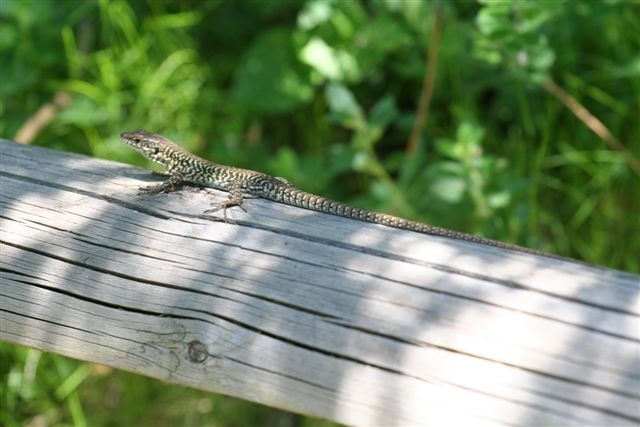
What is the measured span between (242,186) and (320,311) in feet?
3.84

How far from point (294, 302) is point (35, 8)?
3.81 meters

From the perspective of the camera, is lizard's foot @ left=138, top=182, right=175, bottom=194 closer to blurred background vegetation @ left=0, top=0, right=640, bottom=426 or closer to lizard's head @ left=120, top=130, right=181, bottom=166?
lizard's head @ left=120, top=130, right=181, bottom=166

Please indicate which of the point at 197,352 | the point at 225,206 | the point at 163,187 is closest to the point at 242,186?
the point at 163,187

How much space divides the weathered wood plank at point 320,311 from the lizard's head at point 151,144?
126 cm

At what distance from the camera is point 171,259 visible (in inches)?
101

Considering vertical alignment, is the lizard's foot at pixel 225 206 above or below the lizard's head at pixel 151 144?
above

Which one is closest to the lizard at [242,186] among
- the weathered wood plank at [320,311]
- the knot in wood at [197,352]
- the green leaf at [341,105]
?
the weathered wood plank at [320,311]

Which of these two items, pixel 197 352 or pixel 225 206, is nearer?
pixel 197 352

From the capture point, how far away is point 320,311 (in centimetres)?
227

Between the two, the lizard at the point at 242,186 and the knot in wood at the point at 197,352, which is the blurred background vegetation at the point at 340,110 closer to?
the lizard at the point at 242,186

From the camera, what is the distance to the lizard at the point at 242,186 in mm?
2832

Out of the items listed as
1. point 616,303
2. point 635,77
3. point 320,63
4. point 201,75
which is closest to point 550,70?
point 635,77

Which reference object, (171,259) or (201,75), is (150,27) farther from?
(171,259)

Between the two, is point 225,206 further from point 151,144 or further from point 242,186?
point 151,144
